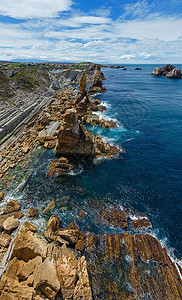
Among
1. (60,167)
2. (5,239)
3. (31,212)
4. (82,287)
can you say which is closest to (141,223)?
(82,287)

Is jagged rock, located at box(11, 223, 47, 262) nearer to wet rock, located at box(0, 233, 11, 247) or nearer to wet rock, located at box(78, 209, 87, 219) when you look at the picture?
wet rock, located at box(0, 233, 11, 247)

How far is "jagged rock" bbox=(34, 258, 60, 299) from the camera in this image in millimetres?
11312

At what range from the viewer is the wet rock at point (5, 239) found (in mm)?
16731

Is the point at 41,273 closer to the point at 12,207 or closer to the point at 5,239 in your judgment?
the point at 5,239

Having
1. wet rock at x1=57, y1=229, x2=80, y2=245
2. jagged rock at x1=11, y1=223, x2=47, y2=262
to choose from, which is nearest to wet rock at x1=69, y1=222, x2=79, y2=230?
wet rock at x1=57, y1=229, x2=80, y2=245

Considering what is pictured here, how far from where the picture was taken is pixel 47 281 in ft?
37.8

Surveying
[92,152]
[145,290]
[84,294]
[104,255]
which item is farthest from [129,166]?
[84,294]

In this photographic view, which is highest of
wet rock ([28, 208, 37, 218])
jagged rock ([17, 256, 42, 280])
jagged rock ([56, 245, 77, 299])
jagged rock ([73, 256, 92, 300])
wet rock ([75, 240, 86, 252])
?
jagged rock ([17, 256, 42, 280])

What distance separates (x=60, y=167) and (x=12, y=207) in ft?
37.5

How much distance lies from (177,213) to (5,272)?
23.1m

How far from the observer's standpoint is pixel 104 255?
16984 millimetres

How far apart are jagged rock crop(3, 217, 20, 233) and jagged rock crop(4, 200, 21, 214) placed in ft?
7.88

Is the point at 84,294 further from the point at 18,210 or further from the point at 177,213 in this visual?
the point at 177,213

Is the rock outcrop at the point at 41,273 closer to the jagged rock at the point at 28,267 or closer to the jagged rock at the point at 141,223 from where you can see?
the jagged rock at the point at 28,267
